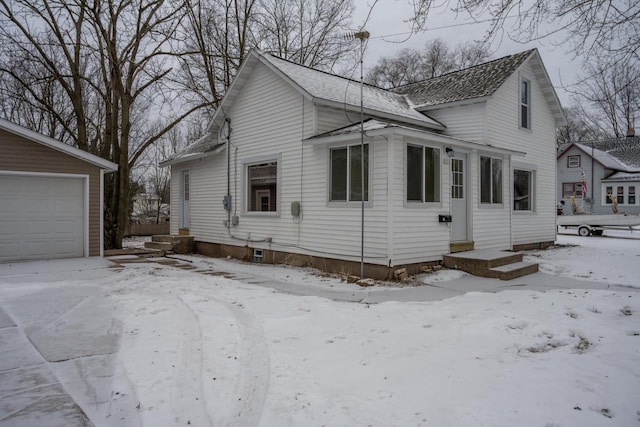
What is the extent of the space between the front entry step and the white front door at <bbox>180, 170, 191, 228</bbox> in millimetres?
9894

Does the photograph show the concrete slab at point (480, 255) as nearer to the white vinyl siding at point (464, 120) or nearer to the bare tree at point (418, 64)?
the white vinyl siding at point (464, 120)

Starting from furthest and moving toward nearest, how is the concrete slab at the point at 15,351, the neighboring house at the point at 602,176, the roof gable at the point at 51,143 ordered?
the neighboring house at the point at 602,176 → the roof gable at the point at 51,143 → the concrete slab at the point at 15,351

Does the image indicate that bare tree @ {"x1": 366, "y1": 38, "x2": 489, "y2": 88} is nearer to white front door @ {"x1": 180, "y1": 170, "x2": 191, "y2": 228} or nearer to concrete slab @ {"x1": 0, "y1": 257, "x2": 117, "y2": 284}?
white front door @ {"x1": 180, "y1": 170, "x2": 191, "y2": 228}

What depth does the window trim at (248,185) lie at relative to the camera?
11016 millimetres

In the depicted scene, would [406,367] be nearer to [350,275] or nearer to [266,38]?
[350,275]

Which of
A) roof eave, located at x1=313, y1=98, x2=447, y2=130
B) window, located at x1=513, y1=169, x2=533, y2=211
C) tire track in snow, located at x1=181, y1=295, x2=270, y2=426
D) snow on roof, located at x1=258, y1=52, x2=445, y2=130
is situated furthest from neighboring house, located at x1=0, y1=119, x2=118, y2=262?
window, located at x1=513, y1=169, x2=533, y2=211

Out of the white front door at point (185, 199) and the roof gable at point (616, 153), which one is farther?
the roof gable at point (616, 153)

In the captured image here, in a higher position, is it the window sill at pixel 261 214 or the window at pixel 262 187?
the window at pixel 262 187

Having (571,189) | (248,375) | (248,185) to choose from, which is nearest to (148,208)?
(248,185)

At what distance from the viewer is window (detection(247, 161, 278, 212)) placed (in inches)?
449

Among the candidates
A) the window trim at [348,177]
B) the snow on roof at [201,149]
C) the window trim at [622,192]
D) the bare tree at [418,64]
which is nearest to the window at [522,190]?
the window trim at [348,177]

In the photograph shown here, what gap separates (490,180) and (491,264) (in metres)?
3.39

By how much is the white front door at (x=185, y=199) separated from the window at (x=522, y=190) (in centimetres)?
1115

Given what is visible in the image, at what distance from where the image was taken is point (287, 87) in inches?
427
